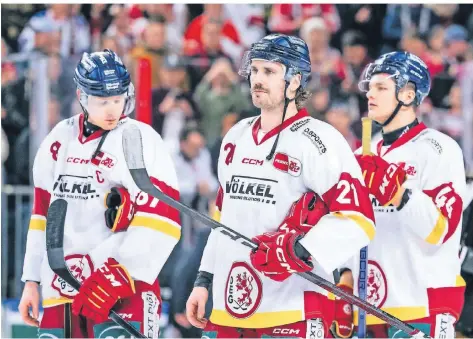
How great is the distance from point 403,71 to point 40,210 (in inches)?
70.3

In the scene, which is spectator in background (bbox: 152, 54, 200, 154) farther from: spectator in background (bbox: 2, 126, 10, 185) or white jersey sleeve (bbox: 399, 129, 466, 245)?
white jersey sleeve (bbox: 399, 129, 466, 245)

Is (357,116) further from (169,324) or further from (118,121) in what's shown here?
(118,121)

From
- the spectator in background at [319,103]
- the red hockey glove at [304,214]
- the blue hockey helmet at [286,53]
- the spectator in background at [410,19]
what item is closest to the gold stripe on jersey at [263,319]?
the red hockey glove at [304,214]

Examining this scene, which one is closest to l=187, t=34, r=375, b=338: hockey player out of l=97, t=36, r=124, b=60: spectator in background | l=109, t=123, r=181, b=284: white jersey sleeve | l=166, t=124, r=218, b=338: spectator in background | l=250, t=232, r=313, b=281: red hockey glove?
l=250, t=232, r=313, b=281: red hockey glove

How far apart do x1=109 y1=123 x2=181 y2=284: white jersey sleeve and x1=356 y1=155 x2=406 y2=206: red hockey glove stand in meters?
0.85

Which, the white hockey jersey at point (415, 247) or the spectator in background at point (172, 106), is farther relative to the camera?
the spectator in background at point (172, 106)

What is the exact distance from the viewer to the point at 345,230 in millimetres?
5004

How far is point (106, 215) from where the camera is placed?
548 cm

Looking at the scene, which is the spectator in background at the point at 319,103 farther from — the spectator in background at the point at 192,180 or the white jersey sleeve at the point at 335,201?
the white jersey sleeve at the point at 335,201

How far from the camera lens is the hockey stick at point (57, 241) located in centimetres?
547

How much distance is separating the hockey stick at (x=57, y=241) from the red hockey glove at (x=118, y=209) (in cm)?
20

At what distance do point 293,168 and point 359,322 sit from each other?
970 mm

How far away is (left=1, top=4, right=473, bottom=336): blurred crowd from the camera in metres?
7.25

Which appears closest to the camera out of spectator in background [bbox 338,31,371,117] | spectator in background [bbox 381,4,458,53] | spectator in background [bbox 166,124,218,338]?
spectator in background [bbox 166,124,218,338]
